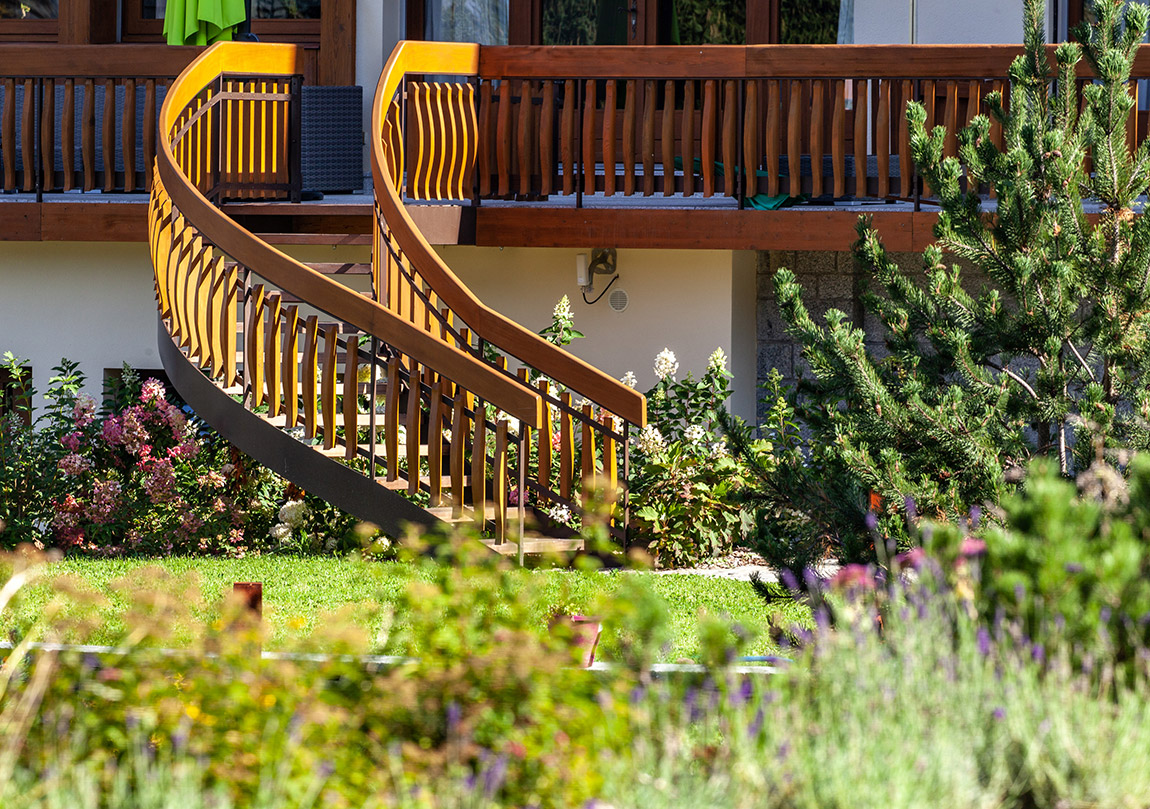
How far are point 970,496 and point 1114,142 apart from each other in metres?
1.42

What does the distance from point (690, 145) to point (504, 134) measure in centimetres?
140

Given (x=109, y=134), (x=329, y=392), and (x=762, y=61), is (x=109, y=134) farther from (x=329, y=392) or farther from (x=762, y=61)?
(x=762, y=61)

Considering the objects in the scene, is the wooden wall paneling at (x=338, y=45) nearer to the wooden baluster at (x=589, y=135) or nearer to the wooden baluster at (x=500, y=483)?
the wooden baluster at (x=589, y=135)

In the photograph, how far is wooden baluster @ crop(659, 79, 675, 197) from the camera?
920 centimetres

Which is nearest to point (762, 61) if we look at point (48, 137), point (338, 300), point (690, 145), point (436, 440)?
point (690, 145)

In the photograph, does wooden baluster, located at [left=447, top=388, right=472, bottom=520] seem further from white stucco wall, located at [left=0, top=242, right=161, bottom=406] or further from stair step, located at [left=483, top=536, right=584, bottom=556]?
white stucco wall, located at [left=0, top=242, right=161, bottom=406]

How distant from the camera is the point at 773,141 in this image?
941 cm

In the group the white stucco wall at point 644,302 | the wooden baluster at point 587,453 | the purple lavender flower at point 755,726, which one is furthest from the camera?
the white stucco wall at point 644,302

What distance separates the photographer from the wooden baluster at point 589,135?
9.48 metres

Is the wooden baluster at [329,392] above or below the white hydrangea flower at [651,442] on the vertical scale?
above

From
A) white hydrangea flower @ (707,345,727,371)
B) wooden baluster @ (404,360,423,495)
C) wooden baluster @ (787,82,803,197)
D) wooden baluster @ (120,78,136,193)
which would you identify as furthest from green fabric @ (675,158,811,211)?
wooden baluster @ (120,78,136,193)

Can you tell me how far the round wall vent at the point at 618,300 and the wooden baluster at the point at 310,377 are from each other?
11.2ft

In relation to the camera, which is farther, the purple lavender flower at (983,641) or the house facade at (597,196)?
the house facade at (597,196)

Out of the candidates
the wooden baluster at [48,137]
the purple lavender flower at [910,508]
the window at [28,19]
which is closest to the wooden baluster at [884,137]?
the purple lavender flower at [910,508]
